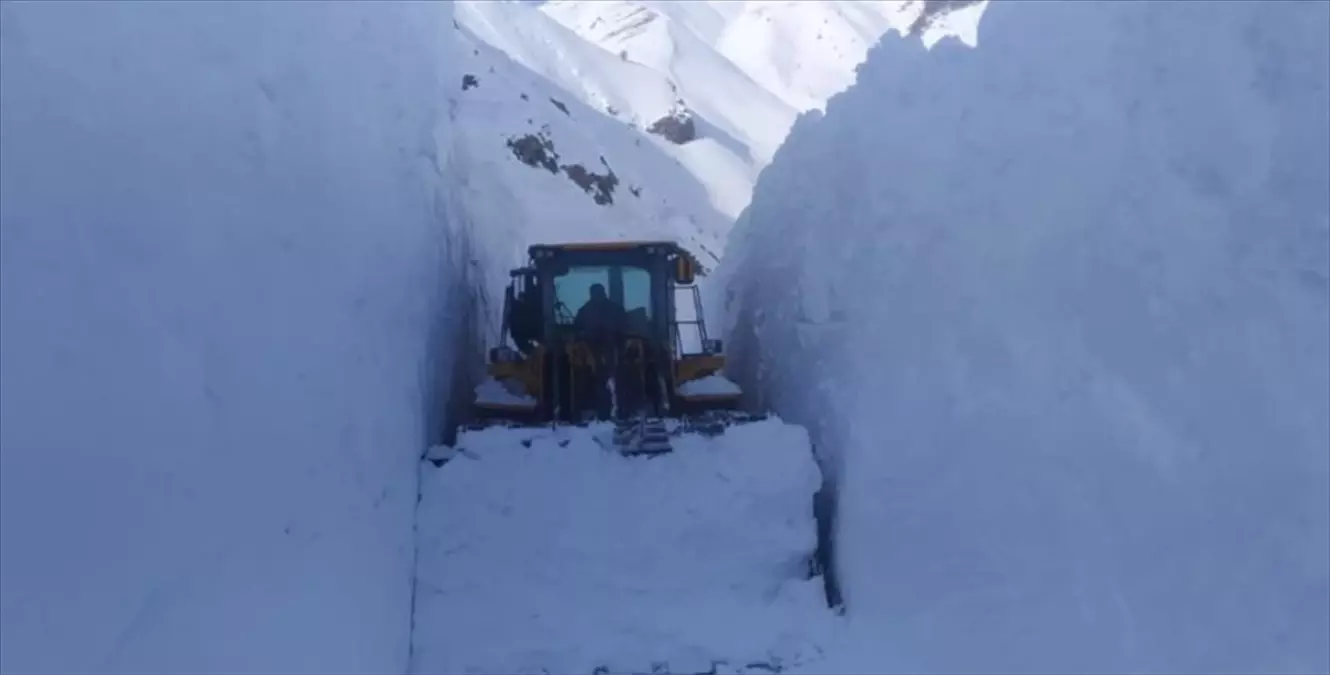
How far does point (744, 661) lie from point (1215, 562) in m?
1.94

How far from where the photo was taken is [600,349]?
722 cm

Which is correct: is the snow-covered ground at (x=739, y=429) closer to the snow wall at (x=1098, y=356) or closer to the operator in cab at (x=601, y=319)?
the snow wall at (x=1098, y=356)

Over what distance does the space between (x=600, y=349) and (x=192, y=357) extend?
3608 millimetres

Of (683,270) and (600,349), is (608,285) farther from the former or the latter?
(600,349)

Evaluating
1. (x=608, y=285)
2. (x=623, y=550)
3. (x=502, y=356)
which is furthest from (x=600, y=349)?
(x=623, y=550)

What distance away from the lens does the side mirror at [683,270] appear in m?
8.25

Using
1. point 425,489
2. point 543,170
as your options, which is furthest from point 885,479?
point 543,170

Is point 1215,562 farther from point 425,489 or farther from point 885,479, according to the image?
point 425,489

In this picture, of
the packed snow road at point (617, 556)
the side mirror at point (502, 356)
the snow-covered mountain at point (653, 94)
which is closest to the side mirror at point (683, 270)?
the side mirror at point (502, 356)

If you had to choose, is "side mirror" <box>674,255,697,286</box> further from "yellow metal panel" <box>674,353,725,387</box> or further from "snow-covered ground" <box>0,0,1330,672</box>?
"snow-covered ground" <box>0,0,1330,672</box>

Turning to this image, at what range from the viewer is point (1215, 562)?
3.99m

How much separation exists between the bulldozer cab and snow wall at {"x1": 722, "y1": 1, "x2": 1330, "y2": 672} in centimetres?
123

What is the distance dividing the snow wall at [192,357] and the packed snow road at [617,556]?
0.83 feet

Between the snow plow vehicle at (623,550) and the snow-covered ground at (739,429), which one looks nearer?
the snow-covered ground at (739,429)
